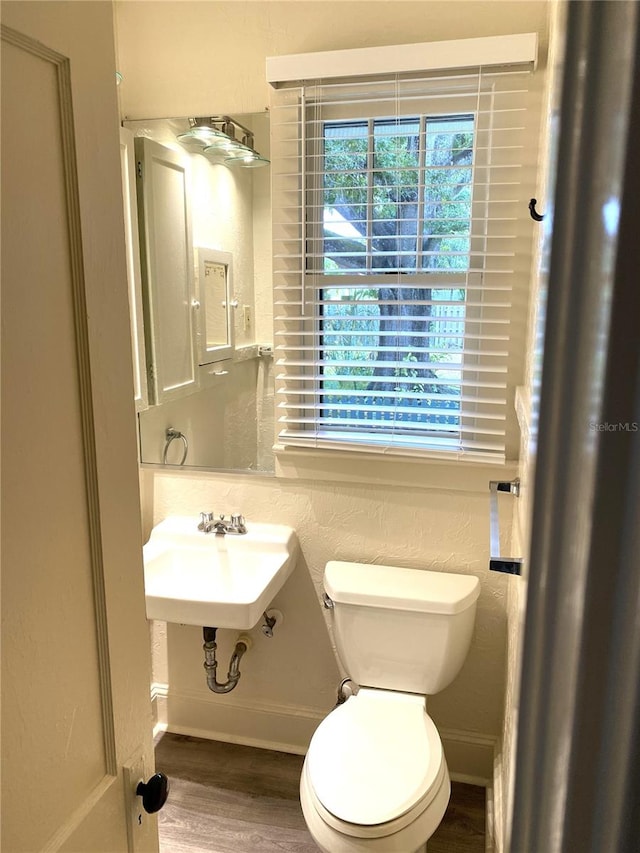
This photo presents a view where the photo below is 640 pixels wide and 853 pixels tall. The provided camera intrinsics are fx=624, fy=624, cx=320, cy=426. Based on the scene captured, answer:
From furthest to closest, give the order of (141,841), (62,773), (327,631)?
(327,631) → (141,841) → (62,773)

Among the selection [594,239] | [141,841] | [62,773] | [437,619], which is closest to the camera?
[594,239]

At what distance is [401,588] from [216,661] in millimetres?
722

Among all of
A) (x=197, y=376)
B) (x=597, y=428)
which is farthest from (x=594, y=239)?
(x=197, y=376)

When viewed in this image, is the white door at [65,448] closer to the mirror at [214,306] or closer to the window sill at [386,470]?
the window sill at [386,470]

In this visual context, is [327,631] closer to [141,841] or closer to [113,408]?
[141,841]

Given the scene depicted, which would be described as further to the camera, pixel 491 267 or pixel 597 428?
pixel 491 267

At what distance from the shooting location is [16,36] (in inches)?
22.0

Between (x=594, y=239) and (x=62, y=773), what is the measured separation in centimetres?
74

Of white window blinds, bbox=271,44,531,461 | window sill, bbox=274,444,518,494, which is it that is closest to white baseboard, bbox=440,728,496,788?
window sill, bbox=274,444,518,494

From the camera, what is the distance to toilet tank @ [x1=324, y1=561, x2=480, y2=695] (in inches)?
71.8

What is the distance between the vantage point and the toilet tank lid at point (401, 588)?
181 cm

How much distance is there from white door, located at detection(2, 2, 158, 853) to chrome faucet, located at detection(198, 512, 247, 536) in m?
1.31

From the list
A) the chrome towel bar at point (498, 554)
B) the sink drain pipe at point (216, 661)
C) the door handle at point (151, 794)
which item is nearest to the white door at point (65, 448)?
the door handle at point (151, 794)

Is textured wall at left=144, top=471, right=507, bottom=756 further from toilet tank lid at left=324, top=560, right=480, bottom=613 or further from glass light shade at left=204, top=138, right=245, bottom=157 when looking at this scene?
glass light shade at left=204, top=138, right=245, bottom=157
